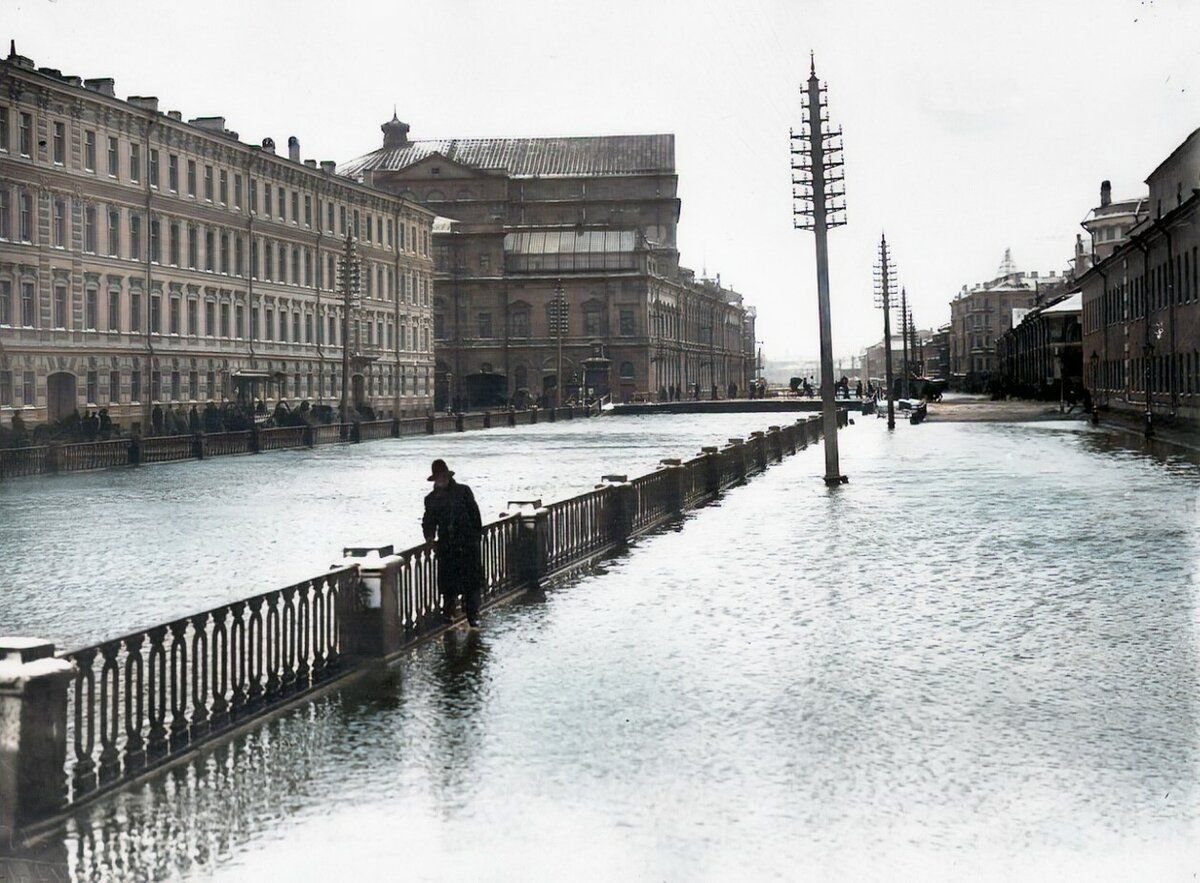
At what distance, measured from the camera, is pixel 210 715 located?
28.3 ft

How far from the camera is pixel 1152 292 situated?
5538cm

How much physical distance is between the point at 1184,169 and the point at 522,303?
62.8 meters

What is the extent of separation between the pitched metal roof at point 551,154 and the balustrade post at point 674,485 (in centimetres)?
9806

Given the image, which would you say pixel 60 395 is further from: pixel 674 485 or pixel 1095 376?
pixel 1095 376

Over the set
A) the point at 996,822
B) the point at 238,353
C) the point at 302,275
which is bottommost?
the point at 996,822

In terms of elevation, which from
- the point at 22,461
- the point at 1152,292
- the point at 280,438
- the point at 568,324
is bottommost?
the point at 22,461

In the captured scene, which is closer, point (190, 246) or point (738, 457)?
point (738, 457)

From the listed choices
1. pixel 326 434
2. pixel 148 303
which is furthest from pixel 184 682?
pixel 148 303

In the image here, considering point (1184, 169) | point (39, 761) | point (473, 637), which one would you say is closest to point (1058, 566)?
point (473, 637)

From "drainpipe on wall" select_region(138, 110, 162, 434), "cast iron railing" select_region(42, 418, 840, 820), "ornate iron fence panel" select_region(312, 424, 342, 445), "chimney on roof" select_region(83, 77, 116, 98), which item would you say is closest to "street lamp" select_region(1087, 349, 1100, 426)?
"ornate iron fence panel" select_region(312, 424, 342, 445)

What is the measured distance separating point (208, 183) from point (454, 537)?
54.5 m

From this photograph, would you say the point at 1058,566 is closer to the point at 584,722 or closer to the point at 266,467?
the point at 584,722

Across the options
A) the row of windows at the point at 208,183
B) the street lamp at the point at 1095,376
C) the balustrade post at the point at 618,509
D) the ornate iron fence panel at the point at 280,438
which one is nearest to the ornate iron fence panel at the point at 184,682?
the balustrade post at the point at 618,509

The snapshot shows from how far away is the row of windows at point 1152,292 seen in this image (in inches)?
1891
